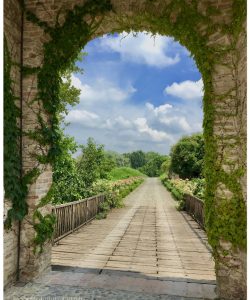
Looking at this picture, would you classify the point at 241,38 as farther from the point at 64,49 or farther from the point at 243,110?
the point at 64,49

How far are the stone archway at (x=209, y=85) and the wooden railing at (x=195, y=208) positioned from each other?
5.42 meters

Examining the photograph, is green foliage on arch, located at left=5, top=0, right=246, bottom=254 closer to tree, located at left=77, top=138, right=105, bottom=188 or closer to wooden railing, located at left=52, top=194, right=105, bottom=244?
wooden railing, located at left=52, top=194, right=105, bottom=244

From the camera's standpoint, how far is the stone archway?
14.8 feet

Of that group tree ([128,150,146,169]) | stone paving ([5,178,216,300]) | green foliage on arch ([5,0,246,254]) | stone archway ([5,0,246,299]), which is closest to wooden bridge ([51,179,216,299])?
stone paving ([5,178,216,300])

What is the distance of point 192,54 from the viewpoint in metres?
5.02

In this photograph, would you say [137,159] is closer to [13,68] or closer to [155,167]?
[155,167]

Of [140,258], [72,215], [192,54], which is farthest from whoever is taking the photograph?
[72,215]

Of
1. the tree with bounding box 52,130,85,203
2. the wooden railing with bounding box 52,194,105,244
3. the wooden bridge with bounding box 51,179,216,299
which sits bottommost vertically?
the wooden bridge with bounding box 51,179,216,299

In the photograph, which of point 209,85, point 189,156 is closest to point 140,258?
point 209,85

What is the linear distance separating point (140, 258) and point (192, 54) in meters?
4.37

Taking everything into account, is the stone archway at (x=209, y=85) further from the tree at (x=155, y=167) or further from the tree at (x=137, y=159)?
the tree at (x=137, y=159)

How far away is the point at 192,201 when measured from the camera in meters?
12.7

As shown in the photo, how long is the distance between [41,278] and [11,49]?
3.98 meters

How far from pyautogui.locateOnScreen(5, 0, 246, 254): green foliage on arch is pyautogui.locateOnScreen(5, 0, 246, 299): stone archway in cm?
2
